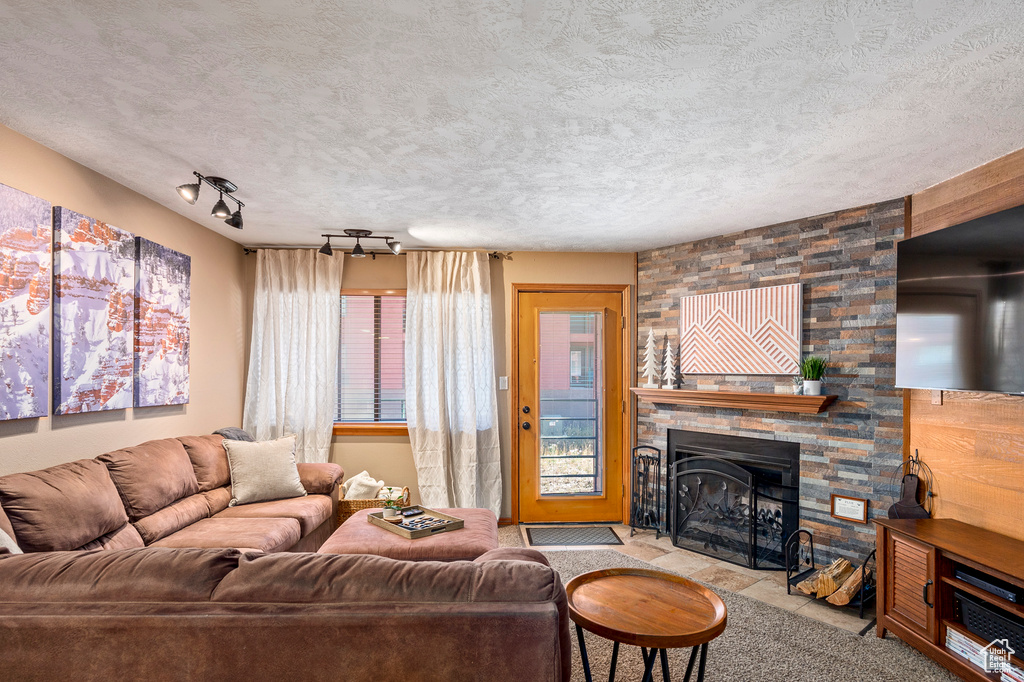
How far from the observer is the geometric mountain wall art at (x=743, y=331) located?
152 inches

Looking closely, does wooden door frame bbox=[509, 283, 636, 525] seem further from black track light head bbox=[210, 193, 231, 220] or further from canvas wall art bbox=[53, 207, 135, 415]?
canvas wall art bbox=[53, 207, 135, 415]

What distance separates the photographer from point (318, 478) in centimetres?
404

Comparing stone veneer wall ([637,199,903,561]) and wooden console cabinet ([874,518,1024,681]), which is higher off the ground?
stone veneer wall ([637,199,903,561])

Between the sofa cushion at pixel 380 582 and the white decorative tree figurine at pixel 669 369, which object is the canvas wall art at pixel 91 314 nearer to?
the sofa cushion at pixel 380 582

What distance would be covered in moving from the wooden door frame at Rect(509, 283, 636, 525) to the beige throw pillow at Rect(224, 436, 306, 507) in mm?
1870

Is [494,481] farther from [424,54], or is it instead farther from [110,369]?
[424,54]

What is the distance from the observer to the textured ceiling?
1.65 m

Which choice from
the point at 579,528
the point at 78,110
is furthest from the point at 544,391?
the point at 78,110

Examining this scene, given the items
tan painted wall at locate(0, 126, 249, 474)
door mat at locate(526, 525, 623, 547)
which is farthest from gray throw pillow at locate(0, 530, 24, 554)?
door mat at locate(526, 525, 623, 547)

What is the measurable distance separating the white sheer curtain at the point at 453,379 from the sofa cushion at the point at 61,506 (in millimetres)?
2428

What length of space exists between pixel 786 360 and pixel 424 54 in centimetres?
324

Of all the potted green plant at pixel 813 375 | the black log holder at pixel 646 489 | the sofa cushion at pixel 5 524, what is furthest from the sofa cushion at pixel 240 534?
the potted green plant at pixel 813 375

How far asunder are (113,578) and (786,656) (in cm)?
287

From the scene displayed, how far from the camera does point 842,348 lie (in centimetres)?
359
